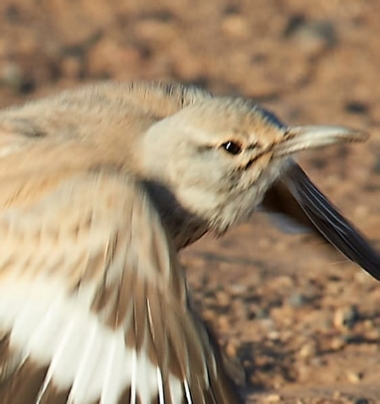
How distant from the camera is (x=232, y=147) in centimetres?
351

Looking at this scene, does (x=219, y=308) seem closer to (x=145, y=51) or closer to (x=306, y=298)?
(x=306, y=298)

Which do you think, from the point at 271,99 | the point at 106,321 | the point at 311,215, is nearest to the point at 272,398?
the point at 311,215

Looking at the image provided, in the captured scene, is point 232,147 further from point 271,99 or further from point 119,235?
point 271,99

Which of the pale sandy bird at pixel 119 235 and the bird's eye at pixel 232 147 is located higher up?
the bird's eye at pixel 232 147

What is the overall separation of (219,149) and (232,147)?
0.03 meters

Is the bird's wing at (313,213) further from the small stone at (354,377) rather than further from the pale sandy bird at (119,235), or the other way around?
the small stone at (354,377)

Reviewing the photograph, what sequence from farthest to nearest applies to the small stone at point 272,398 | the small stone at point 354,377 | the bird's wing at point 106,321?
1. the small stone at point 354,377
2. the small stone at point 272,398
3. the bird's wing at point 106,321

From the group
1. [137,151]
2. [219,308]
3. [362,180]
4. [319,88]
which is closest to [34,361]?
[137,151]

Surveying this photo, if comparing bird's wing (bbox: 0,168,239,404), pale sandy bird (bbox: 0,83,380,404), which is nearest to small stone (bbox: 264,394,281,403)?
pale sandy bird (bbox: 0,83,380,404)

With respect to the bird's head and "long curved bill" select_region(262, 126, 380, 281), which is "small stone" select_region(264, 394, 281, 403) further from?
the bird's head

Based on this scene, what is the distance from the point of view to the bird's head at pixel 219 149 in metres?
3.47

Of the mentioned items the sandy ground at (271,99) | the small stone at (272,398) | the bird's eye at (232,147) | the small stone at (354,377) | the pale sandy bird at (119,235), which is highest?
the bird's eye at (232,147)

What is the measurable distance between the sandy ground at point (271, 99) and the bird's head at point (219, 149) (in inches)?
24.7

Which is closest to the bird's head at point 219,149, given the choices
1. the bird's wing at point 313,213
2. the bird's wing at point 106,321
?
the bird's wing at point 106,321
